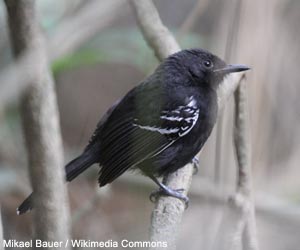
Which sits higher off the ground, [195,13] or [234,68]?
[195,13]

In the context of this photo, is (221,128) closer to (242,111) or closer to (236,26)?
(242,111)

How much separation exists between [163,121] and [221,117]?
0.49m

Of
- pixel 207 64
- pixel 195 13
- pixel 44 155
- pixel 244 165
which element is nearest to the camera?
pixel 44 155

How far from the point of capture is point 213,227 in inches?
135

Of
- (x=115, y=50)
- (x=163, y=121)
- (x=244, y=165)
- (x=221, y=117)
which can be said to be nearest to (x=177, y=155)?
(x=163, y=121)

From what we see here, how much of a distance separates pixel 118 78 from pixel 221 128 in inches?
129

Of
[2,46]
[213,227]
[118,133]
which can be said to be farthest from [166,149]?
[2,46]

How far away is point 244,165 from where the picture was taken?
3.47m

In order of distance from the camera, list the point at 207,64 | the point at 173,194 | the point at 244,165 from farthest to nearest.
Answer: the point at 207,64 → the point at 244,165 → the point at 173,194

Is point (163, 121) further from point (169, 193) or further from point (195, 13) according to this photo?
point (195, 13)

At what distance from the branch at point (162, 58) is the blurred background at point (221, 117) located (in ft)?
0.56

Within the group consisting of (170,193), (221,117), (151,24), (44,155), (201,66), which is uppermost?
(151,24)

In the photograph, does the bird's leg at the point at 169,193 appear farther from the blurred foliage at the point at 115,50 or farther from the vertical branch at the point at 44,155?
the vertical branch at the point at 44,155

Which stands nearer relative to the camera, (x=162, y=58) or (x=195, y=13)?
(x=162, y=58)
